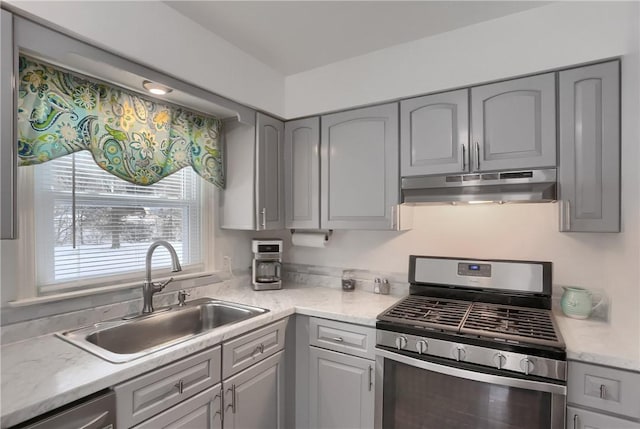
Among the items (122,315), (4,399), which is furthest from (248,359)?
(4,399)

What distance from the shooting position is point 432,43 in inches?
74.1

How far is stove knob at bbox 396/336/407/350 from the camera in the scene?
1590 mm

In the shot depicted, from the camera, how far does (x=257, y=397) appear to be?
1742 millimetres

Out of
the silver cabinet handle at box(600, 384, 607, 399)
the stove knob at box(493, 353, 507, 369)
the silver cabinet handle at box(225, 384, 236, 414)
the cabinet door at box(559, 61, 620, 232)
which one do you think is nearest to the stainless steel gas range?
the stove knob at box(493, 353, 507, 369)

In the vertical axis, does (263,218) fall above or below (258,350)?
above

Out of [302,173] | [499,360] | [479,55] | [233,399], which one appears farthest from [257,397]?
[479,55]

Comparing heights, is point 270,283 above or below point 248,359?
above

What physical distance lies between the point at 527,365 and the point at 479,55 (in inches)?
59.4

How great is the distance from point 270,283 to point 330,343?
2.36 feet

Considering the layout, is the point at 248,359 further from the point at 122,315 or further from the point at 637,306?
the point at 637,306

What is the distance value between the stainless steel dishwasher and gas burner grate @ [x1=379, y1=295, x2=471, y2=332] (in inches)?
46.4

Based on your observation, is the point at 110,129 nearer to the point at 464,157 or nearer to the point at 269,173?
the point at 269,173

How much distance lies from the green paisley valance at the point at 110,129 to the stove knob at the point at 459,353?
1747 millimetres

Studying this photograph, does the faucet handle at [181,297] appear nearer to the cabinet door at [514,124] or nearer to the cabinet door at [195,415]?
the cabinet door at [195,415]
